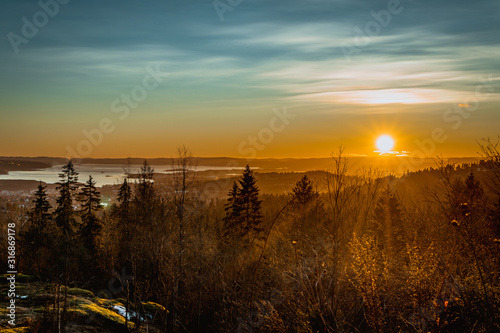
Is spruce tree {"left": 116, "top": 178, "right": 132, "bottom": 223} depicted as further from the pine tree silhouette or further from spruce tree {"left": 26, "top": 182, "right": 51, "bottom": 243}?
the pine tree silhouette

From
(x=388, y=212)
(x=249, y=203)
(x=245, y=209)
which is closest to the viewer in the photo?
(x=388, y=212)

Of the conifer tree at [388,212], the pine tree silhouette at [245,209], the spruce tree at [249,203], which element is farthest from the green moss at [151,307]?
the conifer tree at [388,212]

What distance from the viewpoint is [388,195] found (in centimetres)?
3488

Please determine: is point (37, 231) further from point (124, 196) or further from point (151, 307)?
point (151, 307)

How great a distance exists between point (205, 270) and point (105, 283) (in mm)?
11575

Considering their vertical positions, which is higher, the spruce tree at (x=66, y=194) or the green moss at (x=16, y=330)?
the spruce tree at (x=66, y=194)

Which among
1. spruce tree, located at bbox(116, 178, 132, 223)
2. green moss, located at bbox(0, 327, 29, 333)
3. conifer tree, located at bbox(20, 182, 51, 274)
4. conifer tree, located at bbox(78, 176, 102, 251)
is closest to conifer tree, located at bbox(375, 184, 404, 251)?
spruce tree, located at bbox(116, 178, 132, 223)

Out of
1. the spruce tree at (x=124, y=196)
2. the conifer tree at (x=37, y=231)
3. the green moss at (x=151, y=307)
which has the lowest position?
the green moss at (x=151, y=307)

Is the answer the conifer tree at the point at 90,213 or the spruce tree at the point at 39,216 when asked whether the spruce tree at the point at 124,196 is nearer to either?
the conifer tree at the point at 90,213

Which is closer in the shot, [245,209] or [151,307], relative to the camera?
[151,307]

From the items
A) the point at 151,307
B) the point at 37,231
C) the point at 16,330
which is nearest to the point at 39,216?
the point at 37,231

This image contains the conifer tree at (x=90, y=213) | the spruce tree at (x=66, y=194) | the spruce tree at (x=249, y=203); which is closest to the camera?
the spruce tree at (x=66, y=194)

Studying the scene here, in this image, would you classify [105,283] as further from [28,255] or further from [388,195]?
[388,195]

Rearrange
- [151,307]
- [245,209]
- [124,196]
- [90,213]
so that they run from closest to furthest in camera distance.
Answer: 1. [151,307]
2. [90,213]
3. [245,209]
4. [124,196]
